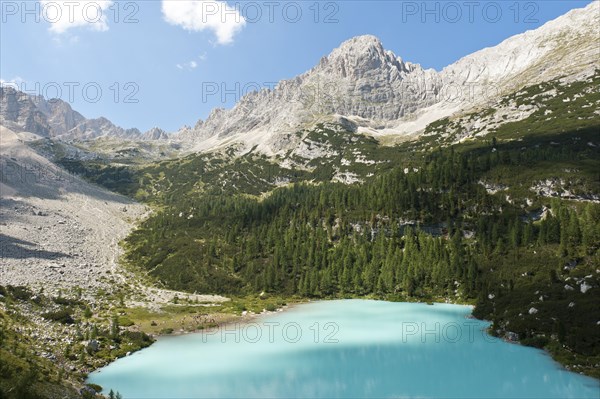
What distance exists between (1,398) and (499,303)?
5955 cm

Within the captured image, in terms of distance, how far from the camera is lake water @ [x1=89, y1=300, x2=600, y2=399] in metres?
31.3

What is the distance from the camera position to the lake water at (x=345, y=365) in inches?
1232

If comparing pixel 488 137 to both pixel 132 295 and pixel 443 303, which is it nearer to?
pixel 443 303

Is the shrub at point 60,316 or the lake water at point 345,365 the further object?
the shrub at point 60,316

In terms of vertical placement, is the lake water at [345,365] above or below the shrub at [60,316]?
below

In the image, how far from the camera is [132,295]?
76.1 metres

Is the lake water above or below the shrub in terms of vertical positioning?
below

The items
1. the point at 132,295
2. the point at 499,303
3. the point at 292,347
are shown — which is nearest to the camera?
the point at 292,347

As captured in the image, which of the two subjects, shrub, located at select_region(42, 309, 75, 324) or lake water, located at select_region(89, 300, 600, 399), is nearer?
lake water, located at select_region(89, 300, 600, 399)

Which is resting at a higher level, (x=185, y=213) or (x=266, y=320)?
(x=185, y=213)

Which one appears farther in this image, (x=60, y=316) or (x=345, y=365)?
(x=60, y=316)

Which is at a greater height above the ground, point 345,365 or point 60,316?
point 60,316

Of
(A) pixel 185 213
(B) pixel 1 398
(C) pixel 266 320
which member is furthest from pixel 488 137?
(B) pixel 1 398

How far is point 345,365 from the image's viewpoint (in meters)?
38.7
